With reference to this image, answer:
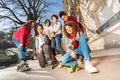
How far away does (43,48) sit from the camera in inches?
359

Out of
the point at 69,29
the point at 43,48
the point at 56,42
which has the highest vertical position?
the point at 69,29

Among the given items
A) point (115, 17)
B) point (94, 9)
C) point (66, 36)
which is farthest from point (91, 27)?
point (66, 36)

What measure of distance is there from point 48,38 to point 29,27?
0.75 meters

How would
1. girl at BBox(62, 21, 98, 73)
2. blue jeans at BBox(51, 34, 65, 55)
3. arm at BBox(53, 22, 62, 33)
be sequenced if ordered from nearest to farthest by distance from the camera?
girl at BBox(62, 21, 98, 73), arm at BBox(53, 22, 62, 33), blue jeans at BBox(51, 34, 65, 55)

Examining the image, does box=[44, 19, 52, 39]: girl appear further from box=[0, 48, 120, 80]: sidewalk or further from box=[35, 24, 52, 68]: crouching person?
box=[0, 48, 120, 80]: sidewalk

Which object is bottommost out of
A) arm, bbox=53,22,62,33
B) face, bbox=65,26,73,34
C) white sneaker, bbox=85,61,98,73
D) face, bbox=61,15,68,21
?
white sneaker, bbox=85,61,98,73

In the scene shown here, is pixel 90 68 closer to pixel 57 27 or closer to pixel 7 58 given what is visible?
pixel 57 27

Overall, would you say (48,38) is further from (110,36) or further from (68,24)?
(110,36)

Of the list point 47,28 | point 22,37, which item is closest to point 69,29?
point 22,37

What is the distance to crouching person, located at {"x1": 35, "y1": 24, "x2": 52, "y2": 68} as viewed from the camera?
9.03m

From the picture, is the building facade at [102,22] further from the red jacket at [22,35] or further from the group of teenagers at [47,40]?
the red jacket at [22,35]

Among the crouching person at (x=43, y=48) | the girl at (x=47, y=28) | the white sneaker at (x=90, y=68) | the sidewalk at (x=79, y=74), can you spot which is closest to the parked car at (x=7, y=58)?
the girl at (x=47, y=28)

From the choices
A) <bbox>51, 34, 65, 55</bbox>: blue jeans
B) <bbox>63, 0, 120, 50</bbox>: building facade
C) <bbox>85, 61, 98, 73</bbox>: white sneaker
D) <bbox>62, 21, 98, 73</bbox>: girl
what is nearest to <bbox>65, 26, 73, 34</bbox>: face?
<bbox>62, 21, 98, 73</bbox>: girl

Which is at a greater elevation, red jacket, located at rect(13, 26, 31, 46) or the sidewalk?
red jacket, located at rect(13, 26, 31, 46)
